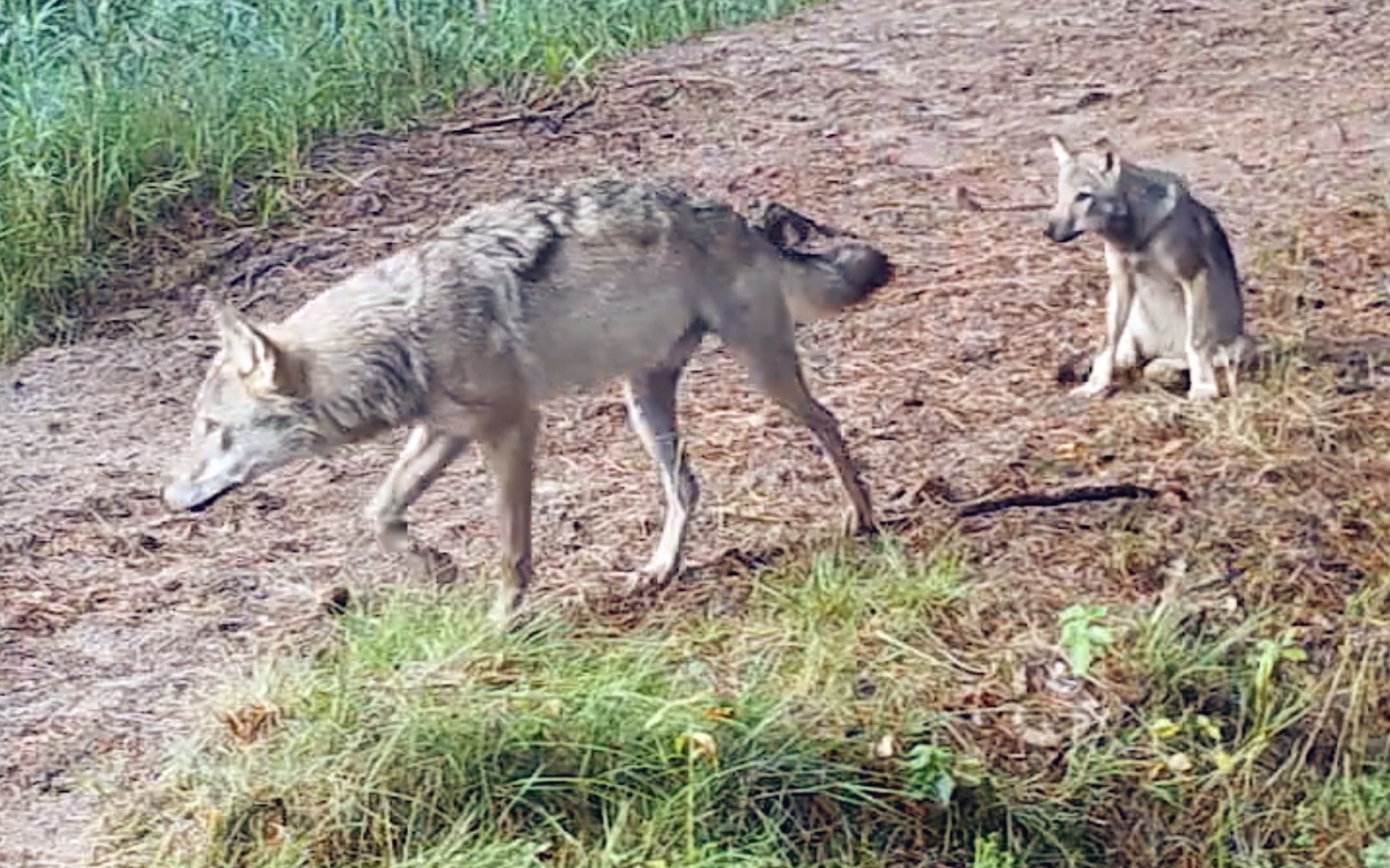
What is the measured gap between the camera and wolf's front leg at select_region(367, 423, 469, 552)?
582 cm

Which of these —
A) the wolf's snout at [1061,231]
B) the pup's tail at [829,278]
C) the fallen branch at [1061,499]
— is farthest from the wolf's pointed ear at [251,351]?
the wolf's snout at [1061,231]

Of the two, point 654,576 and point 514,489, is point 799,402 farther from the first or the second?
point 514,489

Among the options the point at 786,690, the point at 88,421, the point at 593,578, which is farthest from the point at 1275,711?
the point at 88,421

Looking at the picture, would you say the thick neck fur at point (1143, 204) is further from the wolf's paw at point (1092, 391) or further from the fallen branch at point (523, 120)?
the fallen branch at point (523, 120)

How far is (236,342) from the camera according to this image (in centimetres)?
551

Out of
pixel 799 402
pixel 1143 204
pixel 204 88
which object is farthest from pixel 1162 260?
pixel 204 88

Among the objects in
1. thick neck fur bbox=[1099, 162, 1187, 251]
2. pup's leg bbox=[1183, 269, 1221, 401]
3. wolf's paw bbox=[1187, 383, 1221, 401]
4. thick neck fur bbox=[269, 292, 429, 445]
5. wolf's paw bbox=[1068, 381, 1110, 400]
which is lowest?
wolf's paw bbox=[1068, 381, 1110, 400]

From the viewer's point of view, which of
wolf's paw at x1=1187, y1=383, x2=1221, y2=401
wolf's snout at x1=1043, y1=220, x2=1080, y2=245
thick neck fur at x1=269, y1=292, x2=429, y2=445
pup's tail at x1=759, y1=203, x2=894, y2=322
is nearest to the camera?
thick neck fur at x1=269, y1=292, x2=429, y2=445

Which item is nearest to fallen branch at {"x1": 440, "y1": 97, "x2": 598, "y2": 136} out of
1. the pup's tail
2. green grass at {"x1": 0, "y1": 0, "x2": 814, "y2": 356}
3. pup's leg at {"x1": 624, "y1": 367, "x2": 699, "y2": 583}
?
green grass at {"x1": 0, "y1": 0, "x2": 814, "y2": 356}

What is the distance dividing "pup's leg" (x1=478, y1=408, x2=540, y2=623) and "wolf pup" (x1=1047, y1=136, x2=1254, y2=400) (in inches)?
83.4

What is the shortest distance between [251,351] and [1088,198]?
8.83ft

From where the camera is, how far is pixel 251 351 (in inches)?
217

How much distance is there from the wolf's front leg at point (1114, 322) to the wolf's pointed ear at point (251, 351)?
2694 millimetres

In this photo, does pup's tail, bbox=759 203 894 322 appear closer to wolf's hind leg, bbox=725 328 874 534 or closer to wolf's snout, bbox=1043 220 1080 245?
wolf's hind leg, bbox=725 328 874 534
